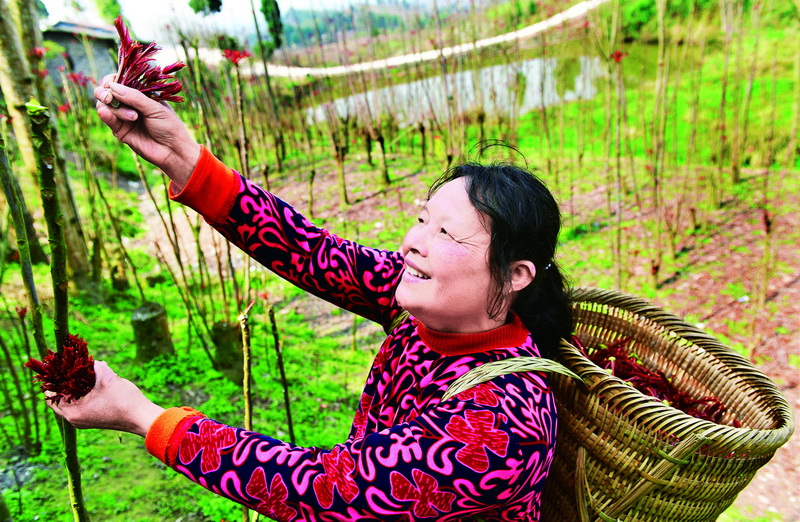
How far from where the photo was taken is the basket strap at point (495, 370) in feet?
3.14

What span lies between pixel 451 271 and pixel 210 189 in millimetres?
626

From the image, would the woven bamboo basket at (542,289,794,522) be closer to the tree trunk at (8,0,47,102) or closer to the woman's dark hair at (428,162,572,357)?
the woman's dark hair at (428,162,572,357)

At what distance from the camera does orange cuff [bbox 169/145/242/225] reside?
47.9 inches

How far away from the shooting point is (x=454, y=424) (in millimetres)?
921

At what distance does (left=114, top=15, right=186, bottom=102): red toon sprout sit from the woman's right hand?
2cm

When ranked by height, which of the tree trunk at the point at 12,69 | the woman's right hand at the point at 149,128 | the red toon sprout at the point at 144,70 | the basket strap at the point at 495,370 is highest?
the tree trunk at the point at 12,69

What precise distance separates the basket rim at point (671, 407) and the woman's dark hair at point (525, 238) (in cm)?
8

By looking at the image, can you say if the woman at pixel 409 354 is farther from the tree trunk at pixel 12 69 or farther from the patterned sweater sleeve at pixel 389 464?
the tree trunk at pixel 12 69

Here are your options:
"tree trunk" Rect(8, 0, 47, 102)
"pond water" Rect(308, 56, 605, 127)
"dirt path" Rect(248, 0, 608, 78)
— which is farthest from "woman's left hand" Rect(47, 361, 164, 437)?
"pond water" Rect(308, 56, 605, 127)

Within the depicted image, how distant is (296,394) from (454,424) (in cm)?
250

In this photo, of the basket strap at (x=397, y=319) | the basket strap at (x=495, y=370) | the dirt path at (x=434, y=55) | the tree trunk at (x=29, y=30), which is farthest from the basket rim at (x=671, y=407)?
the tree trunk at (x=29, y=30)

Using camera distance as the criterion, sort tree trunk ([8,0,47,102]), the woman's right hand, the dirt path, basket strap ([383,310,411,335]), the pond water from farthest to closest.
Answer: the pond water < the dirt path < tree trunk ([8,0,47,102]) < basket strap ([383,310,411,335]) < the woman's right hand

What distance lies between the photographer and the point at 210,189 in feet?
4.07

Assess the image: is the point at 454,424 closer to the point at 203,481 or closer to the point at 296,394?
the point at 203,481
